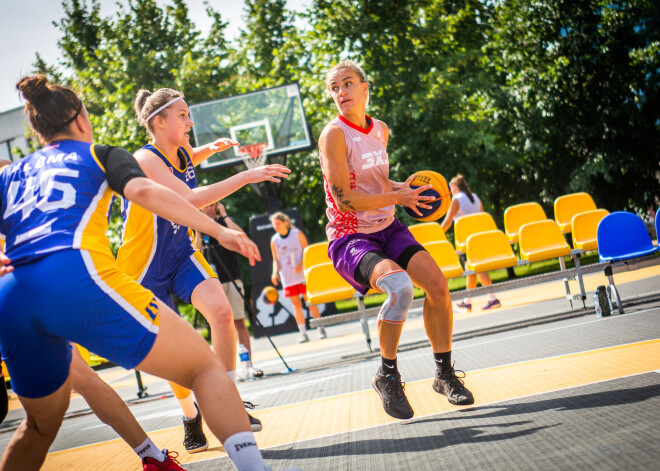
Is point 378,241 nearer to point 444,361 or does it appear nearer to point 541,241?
point 444,361

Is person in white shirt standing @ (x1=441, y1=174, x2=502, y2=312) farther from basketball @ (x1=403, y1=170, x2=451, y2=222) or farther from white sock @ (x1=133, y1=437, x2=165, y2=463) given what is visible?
white sock @ (x1=133, y1=437, x2=165, y2=463)

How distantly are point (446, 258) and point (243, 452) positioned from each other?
6.35m

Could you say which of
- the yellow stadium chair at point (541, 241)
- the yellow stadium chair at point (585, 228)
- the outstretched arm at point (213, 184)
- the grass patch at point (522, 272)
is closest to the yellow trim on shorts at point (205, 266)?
the outstretched arm at point (213, 184)

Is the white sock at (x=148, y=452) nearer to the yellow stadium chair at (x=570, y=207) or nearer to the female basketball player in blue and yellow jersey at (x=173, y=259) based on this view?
the female basketball player in blue and yellow jersey at (x=173, y=259)

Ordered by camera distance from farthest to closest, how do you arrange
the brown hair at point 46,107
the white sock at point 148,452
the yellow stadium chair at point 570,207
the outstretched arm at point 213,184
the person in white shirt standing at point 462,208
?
the yellow stadium chair at point 570,207 → the person in white shirt standing at point 462,208 → the outstretched arm at point 213,184 → the white sock at point 148,452 → the brown hair at point 46,107

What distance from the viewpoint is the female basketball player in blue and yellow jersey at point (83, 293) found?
7.36 feet

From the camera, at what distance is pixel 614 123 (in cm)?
1875

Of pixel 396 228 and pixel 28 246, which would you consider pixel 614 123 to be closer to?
pixel 396 228

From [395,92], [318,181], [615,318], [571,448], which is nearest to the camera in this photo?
[571,448]

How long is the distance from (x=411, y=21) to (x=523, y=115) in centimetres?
574

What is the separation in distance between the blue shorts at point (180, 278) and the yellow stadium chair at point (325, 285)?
164 inches

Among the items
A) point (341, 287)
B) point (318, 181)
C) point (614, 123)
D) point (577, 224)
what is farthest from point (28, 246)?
point (318, 181)

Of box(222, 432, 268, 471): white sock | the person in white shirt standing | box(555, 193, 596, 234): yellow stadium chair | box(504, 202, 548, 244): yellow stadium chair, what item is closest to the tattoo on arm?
box(222, 432, 268, 471): white sock

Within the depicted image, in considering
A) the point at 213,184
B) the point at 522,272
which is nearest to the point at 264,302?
the point at 522,272
